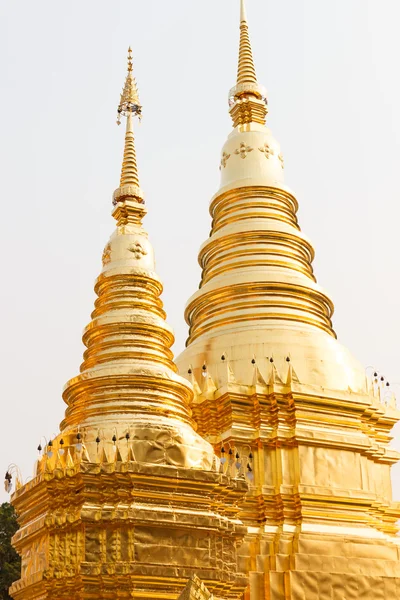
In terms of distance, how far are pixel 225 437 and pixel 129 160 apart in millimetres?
4920

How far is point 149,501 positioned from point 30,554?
1996mm

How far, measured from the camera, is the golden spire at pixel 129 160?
51.6 feet

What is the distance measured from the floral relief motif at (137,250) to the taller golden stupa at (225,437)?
0.06ft

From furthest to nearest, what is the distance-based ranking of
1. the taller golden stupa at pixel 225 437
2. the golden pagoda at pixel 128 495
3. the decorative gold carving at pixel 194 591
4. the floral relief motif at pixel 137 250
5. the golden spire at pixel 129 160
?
the golden spire at pixel 129 160 < the floral relief motif at pixel 137 250 < the taller golden stupa at pixel 225 437 < the golden pagoda at pixel 128 495 < the decorative gold carving at pixel 194 591

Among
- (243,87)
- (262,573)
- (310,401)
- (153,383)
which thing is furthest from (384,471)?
(243,87)

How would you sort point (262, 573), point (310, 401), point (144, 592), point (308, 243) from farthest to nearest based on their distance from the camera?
point (308, 243), point (310, 401), point (262, 573), point (144, 592)

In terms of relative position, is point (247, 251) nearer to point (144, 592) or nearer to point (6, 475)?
point (6, 475)

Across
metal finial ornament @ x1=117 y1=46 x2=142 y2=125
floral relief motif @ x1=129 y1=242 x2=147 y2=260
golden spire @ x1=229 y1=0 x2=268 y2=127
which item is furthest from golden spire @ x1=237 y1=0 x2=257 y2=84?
floral relief motif @ x1=129 y1=242 x2=147 y2=260

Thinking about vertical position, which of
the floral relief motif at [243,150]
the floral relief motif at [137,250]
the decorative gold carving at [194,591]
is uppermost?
the floral relief motif at [243,150]

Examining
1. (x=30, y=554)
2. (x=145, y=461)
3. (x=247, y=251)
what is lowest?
(x=30, y=554)

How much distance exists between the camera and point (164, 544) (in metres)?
11.3

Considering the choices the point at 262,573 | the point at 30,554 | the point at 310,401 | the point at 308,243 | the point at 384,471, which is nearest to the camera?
the point at 30,554

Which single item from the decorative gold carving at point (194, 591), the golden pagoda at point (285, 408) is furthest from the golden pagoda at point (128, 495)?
the decorative gold carving at point (194, 591)

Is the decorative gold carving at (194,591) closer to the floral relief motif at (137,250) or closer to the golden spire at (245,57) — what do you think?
the floral relief motif at (137,250)
